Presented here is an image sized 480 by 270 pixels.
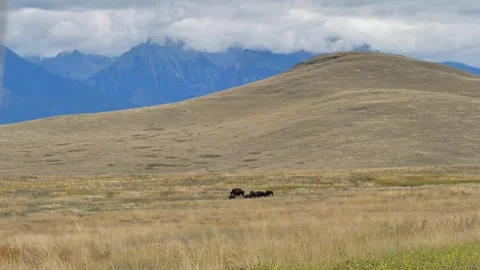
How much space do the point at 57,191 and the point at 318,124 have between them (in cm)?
6785

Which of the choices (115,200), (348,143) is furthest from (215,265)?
(348,143)

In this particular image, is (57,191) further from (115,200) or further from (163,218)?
(163,218)

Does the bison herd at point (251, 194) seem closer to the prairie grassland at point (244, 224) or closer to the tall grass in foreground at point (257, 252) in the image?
the prairie grassland at point (244, 224)

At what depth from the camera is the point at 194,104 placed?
571ft

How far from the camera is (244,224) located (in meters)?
25.3

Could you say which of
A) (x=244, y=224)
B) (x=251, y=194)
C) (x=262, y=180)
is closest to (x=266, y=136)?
(x=262, y=180)

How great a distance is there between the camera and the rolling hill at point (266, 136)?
97.4 m

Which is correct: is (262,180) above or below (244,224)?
below

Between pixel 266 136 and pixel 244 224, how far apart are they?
90.8 metres

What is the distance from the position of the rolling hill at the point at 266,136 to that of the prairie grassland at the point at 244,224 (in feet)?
84.2

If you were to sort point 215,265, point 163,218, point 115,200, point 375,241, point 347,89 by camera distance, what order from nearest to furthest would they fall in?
1. point 215,265
2. point 375,241
3. point 163,218
4. point 115,200
5. point 347,89

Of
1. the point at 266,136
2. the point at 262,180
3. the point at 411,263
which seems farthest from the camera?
the point at 266,136

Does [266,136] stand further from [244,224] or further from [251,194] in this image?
[244,224]

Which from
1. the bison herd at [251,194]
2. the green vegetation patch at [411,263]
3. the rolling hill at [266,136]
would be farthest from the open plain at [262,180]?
the bison herd at [251,194]
